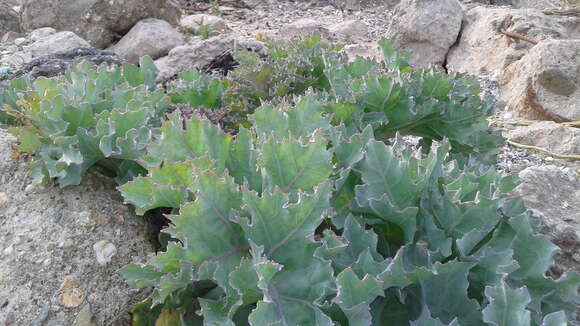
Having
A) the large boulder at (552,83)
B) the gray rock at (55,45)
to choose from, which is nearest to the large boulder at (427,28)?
the large boulder at (552,83)

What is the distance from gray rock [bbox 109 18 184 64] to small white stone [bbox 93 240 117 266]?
5174 mm

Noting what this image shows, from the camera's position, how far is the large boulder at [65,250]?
170 centimetres

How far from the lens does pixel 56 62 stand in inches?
134

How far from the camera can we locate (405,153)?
1664 millimetres

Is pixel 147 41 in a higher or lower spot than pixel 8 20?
higher

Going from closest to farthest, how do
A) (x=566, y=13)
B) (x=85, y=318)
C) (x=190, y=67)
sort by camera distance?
(x=85, y=318) → (x=190, y=67) → (x=566, y=13)

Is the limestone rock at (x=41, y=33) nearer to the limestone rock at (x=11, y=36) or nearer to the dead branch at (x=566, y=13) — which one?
the limestone rock at (x=11, y=36)

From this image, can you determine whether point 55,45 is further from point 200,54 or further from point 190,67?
point 190,67

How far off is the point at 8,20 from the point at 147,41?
119 inches

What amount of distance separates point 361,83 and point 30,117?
54.0 inches

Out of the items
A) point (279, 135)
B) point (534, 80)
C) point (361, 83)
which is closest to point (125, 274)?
point (279, 135)

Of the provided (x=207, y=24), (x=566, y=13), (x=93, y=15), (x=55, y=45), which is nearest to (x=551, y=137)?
(x=566, y=13)

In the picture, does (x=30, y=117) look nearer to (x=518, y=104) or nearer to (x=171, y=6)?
(x=518, y=104)

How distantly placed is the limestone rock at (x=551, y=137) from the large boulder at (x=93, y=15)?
520 cm
